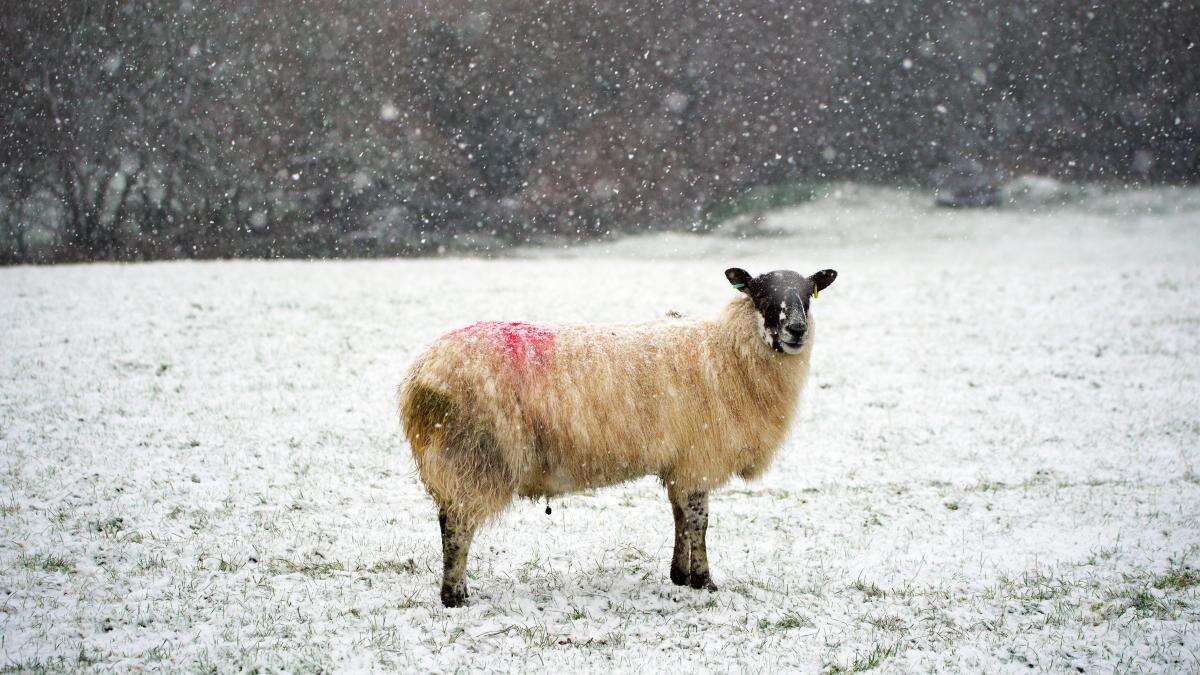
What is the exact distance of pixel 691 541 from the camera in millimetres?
6766

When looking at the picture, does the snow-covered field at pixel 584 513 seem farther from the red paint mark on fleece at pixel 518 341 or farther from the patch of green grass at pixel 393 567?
the red paint mark on fleece at pixel 518 341

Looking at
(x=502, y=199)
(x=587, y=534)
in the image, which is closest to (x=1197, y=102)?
(x=502, y=199)

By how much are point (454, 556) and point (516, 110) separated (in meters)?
36.1

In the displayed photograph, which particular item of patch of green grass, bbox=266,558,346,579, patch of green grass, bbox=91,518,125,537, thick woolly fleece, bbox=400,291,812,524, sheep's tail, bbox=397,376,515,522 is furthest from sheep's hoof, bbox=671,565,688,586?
patch of green grass, bbox=91,518,125,537

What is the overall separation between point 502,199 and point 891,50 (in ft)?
87.6

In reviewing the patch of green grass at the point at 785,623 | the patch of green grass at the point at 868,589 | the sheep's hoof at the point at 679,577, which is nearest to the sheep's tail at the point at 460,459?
the sheep's hoof at the point at 679,577

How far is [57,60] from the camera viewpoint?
30.8 meters

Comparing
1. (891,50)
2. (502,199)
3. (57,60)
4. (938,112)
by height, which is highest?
(891,50)

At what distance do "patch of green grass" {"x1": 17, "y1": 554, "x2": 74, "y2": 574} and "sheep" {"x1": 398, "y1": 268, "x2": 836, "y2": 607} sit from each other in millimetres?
3465

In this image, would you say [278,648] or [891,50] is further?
[891,50]

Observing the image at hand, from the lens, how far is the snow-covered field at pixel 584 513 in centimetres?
577

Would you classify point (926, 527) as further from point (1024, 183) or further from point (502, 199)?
point (1024, 183)

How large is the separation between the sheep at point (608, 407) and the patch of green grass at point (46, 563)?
11.4 ft

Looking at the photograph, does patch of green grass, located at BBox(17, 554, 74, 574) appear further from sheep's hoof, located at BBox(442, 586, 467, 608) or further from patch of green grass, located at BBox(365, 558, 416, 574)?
sheep's hoof, located at BBox(442, 586, 467, 608)
